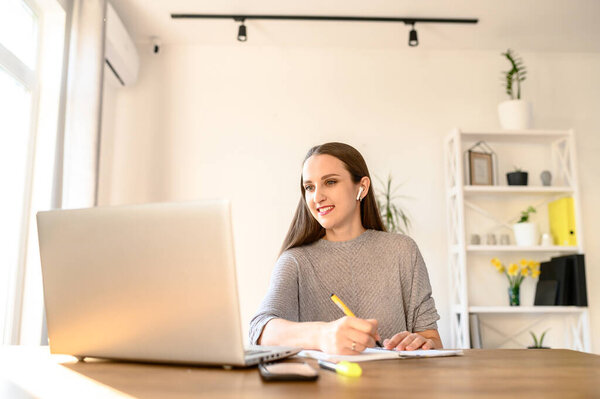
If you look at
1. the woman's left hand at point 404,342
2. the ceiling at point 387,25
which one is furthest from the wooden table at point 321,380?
the ceiling at point 387,25

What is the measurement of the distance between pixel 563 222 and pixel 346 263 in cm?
227

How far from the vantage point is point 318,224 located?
1.79m

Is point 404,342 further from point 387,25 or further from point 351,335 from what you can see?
point 387,25

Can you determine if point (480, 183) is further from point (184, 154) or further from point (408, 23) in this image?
point (184, 154)

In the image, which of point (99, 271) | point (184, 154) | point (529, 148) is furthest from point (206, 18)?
point (99, 271)

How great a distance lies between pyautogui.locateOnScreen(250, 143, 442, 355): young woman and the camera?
1592 millimetres

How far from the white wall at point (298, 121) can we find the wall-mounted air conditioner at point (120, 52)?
0.17m

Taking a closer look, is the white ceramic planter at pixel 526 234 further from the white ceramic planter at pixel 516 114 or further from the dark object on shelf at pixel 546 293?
the white ceramic planter at pixel 516 114

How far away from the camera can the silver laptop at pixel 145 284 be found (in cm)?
79

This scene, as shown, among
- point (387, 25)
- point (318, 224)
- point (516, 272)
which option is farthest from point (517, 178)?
point (318, 224)

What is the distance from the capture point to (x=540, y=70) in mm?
3766

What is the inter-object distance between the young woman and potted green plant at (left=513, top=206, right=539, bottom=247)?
72.5 inches

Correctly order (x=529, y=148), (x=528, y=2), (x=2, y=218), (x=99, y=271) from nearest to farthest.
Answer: (x=99, y=271) < (x=2, y=218) < (x=528, y=2) < (x=529, y=148)

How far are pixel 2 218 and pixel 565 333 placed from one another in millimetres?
3364
